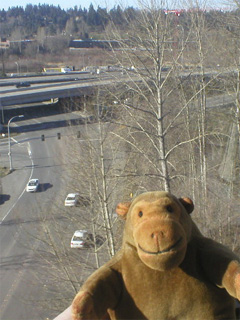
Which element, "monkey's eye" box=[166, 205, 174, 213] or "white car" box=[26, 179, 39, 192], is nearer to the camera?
"monkey's eye" box=[166, 205, 174, 213]

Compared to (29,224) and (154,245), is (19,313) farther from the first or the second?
(154,245)

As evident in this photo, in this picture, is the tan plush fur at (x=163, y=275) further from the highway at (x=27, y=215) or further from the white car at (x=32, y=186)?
the white car at (x=32, y=186)

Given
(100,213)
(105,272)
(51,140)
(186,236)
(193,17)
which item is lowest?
(51,140)

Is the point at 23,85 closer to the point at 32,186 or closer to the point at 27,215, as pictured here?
the point at 32,186

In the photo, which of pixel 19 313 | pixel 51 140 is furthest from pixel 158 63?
pixel 51 140

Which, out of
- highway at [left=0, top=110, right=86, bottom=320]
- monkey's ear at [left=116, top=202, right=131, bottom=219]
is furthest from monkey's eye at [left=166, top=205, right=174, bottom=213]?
highway at [left=0, top=110, right=86, bottom=320]

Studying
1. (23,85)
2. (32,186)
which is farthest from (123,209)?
(23,85)

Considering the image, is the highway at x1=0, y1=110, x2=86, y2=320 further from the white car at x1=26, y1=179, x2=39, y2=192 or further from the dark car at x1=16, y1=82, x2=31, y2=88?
the dark car at x1=16, y1=82, x2=31, y2=88
